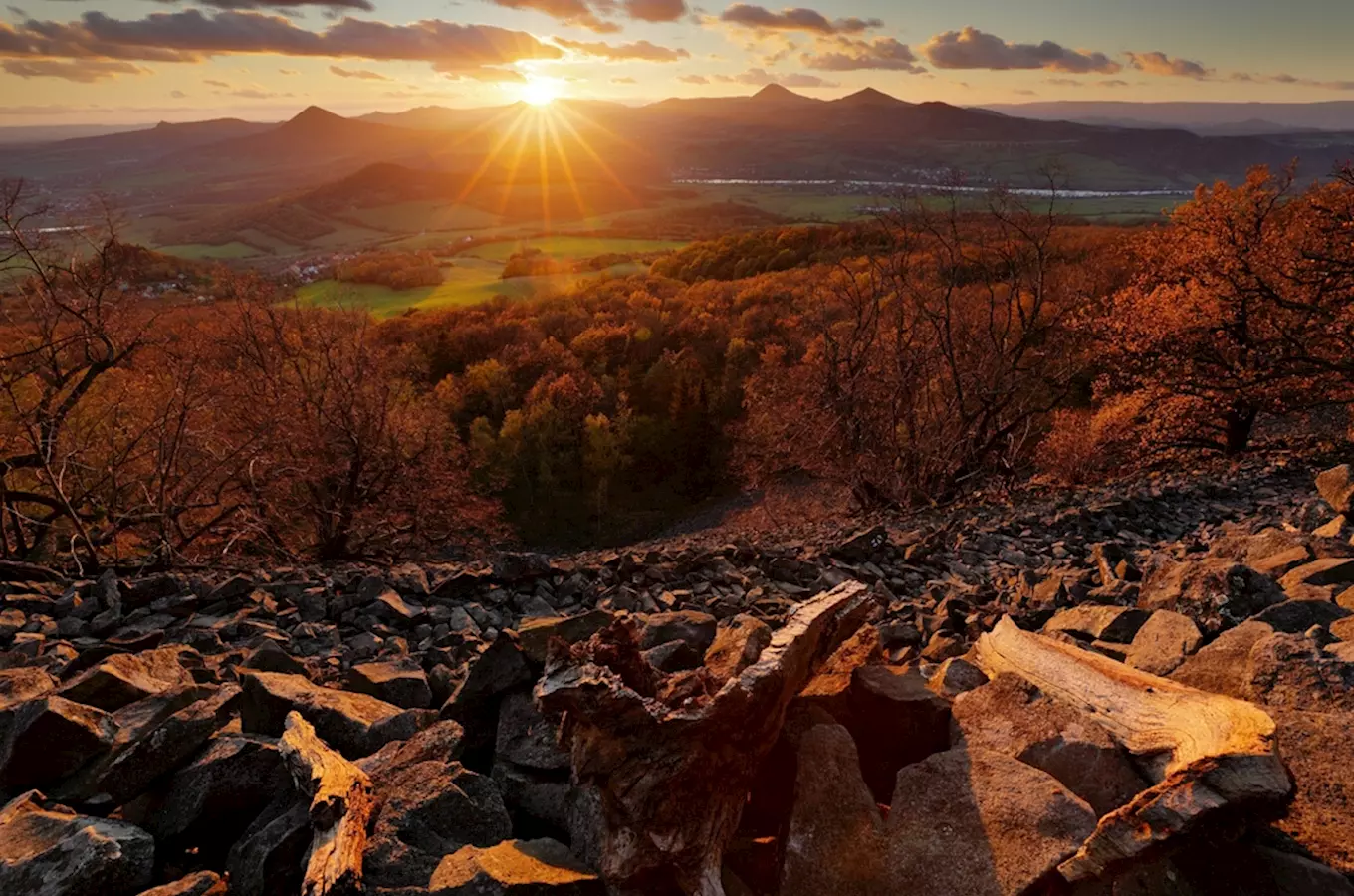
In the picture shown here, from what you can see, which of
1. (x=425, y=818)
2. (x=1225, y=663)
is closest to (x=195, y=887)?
(x=425, y=818)

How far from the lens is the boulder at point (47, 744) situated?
395 centimetres

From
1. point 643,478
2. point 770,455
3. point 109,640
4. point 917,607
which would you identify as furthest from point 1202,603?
point 643,478

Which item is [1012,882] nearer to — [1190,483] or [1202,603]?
[1202,603]

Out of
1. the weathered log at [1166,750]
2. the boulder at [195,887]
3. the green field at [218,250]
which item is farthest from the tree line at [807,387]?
the green field at [218,250]

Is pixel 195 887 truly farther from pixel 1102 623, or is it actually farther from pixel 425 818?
pixel 1102 623

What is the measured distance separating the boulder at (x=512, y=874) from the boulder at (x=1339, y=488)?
9.98 meters

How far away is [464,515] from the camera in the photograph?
25.4 m

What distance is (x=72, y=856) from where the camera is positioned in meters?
3.22

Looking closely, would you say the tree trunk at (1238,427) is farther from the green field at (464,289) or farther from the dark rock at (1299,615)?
the green field at (464,289)

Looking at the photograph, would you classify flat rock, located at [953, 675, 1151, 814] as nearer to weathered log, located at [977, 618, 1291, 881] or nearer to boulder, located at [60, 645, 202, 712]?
weathered log, located at [977, 618, 1291, 881]

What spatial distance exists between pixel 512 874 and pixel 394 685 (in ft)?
8.56

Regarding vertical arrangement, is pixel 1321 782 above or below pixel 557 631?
above

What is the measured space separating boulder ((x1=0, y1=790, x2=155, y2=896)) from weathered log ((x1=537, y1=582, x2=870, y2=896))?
1.96m

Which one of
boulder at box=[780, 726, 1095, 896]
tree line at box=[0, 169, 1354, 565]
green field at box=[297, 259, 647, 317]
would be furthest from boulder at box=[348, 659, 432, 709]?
green field at box=[297, 259, 647, 317]
